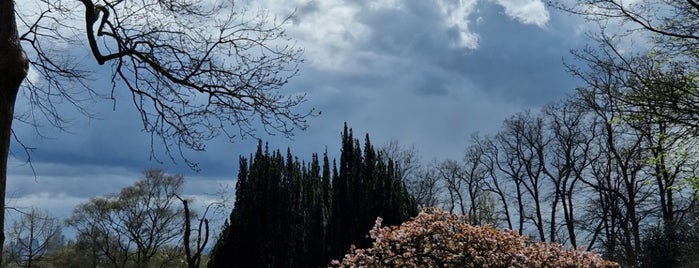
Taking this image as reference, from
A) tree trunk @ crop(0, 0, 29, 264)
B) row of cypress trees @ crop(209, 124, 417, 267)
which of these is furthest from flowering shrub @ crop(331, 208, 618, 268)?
row of cypress trees @ crop(209, 124, 417, 267)

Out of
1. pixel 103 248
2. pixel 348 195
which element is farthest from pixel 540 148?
pixel 103 248

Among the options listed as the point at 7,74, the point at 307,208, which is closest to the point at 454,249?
the point at 7,74

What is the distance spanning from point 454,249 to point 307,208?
10.8 meters

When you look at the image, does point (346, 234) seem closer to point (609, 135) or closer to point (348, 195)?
point (348, 195)

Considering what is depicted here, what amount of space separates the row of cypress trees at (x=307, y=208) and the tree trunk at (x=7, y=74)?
13.5m

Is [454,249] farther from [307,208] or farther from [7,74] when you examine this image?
[307,208]

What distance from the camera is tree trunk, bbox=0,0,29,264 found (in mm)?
4070

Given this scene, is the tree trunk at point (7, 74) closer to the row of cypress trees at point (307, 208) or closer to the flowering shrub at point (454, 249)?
the flowering shrub at point (454, 249)

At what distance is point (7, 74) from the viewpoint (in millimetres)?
Answer: 4207

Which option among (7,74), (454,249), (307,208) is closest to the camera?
(7,74)

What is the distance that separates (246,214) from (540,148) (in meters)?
15.3

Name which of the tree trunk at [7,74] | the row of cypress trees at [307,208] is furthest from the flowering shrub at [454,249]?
the row of cypress trees at [307,208]

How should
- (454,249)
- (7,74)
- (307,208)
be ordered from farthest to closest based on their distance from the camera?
(307,208) → (454,249) → (7,74)

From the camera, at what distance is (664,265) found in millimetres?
19688
